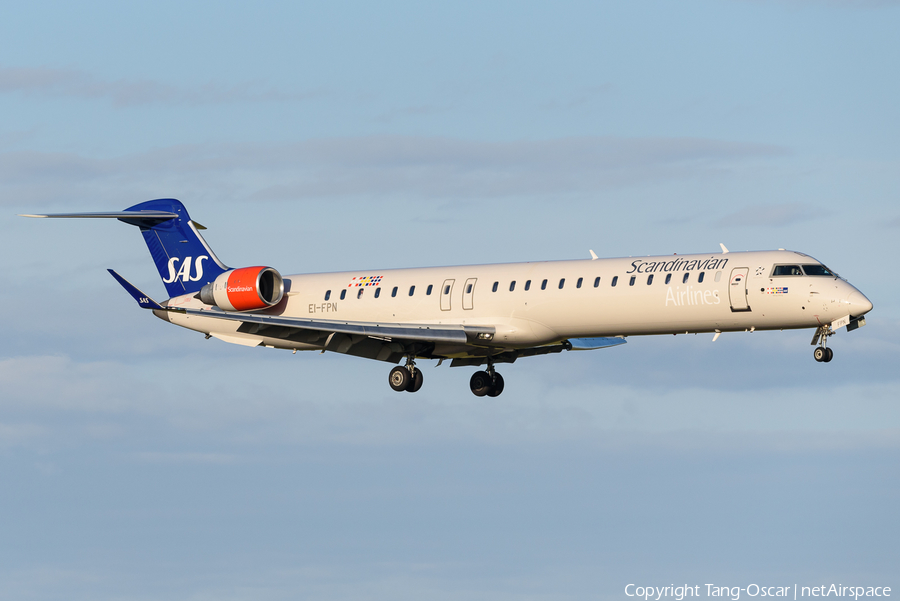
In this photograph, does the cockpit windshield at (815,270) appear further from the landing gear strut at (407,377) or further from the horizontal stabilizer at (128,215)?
the horizontal stabilizer at (128,215)

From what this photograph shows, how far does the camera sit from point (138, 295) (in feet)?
127

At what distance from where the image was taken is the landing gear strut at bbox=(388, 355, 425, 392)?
39.4 metres

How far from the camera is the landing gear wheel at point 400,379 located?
1549 inches

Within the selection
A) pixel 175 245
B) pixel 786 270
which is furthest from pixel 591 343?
pixel 175 245

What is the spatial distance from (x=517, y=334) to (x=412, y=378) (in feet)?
13.1

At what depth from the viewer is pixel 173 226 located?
144 ft

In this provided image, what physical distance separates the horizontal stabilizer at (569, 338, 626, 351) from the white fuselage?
118 inches

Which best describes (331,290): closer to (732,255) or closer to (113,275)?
(113,275)

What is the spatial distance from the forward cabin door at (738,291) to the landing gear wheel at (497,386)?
9586 millimetres

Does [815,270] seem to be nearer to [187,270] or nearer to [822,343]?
[822,343]

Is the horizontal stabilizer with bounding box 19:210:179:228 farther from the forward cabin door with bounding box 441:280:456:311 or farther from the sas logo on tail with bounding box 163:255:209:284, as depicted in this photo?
the forward cabin door with bounding box 441:280:456:311

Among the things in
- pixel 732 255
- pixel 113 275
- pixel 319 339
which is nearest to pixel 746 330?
pixel 732 255

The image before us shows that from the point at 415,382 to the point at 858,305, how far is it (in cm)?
1284

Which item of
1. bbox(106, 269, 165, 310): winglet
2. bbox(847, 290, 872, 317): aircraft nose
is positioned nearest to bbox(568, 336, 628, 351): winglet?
bbox(847, 290, 872, 317): aircraft nose
